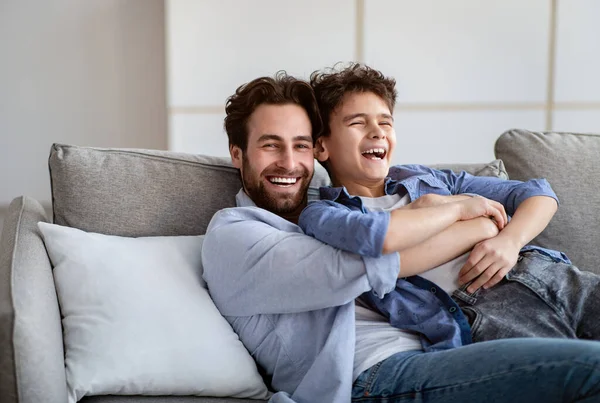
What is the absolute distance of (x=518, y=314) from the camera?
5.33ft

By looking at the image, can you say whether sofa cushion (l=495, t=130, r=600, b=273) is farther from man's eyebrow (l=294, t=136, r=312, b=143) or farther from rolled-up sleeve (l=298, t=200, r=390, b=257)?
rolled-up sleeve (l=298, t=200, r=390, b=257)

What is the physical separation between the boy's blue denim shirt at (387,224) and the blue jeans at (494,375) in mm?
117

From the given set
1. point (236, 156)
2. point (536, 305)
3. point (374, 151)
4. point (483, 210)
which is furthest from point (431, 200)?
point (236, 156)

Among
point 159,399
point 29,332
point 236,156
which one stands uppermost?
point 236,156

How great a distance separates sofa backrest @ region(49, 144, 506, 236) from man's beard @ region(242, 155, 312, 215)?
11 centimetres

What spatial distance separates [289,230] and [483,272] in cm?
45

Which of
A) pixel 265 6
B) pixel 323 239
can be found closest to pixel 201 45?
pixel 265 6

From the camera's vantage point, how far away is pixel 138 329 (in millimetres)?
1543

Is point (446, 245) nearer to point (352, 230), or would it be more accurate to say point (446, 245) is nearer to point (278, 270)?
point (352, 230)

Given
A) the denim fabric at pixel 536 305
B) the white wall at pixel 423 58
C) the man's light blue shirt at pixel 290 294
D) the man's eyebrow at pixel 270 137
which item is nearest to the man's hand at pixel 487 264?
the denim fabric at pixel 536 305

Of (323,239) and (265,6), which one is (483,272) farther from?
(265,6)

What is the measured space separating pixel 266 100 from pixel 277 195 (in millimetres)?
262

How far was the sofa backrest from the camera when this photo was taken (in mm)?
1848

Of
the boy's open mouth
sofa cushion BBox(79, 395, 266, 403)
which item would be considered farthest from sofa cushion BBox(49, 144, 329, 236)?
sofa cushion BBox(79, 395, 266, 403)
